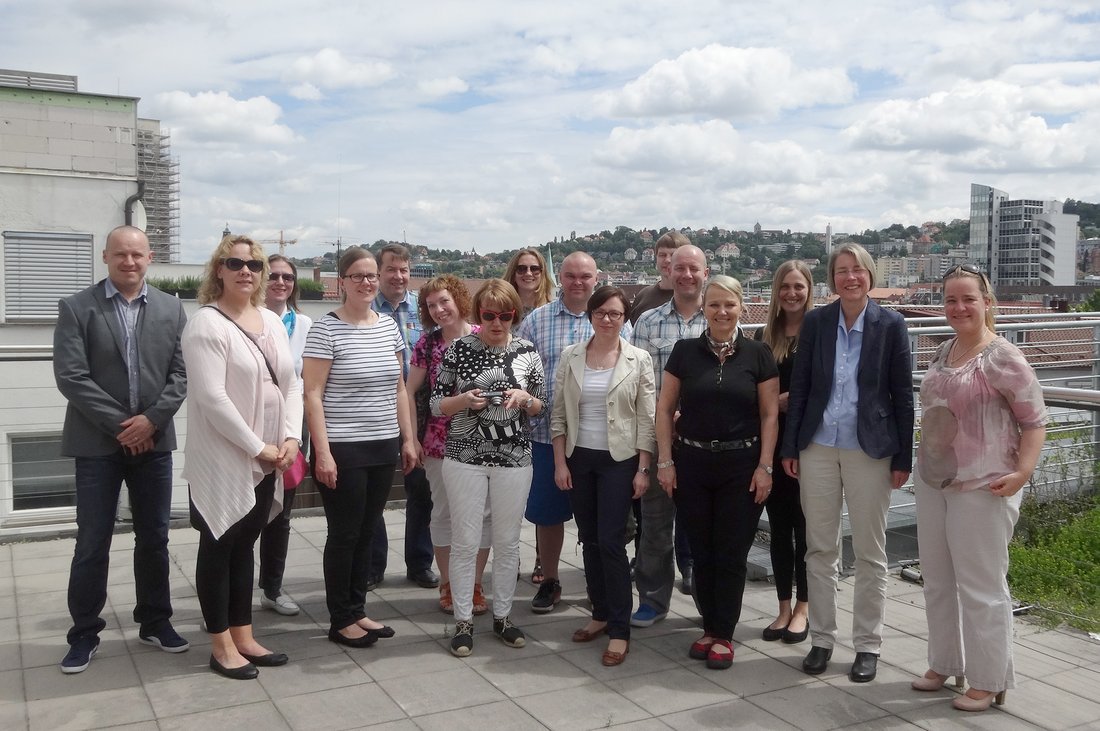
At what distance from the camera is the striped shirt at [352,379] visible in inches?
166

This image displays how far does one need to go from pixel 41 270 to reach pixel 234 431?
18148 millimetres

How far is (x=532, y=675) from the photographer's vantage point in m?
4.01

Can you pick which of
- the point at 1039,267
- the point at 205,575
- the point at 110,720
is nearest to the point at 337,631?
the point at 205,575

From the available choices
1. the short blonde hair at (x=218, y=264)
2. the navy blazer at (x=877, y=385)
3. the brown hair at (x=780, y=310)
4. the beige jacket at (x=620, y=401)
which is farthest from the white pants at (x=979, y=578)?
the short blonde hair at (x=218, y=264)

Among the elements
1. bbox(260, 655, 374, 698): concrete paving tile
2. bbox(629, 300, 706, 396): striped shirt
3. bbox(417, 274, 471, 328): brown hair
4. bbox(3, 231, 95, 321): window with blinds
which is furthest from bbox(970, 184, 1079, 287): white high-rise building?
bbox(260, 655, 374, 698): concrete paving tile

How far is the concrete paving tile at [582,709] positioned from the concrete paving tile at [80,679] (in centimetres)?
163

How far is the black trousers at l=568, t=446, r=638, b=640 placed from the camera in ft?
13.9

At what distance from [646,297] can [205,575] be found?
2.77 metres

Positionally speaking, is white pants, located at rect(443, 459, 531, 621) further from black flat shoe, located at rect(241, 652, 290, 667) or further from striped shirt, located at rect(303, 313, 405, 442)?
black flat shoe, located at rect(241, 652, 290, 667)

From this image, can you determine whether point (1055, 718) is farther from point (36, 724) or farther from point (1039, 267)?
point (1039, 267)

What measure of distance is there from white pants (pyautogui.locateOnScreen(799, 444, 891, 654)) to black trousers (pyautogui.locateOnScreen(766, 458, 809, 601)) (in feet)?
1.00

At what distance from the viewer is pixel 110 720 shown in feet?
Result: 11.5

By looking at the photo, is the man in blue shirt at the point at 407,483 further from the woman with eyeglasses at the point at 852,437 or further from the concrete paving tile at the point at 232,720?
the woman with eyeglasses at the point at 852,437

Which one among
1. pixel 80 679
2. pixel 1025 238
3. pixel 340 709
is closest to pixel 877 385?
pixel 340 709
